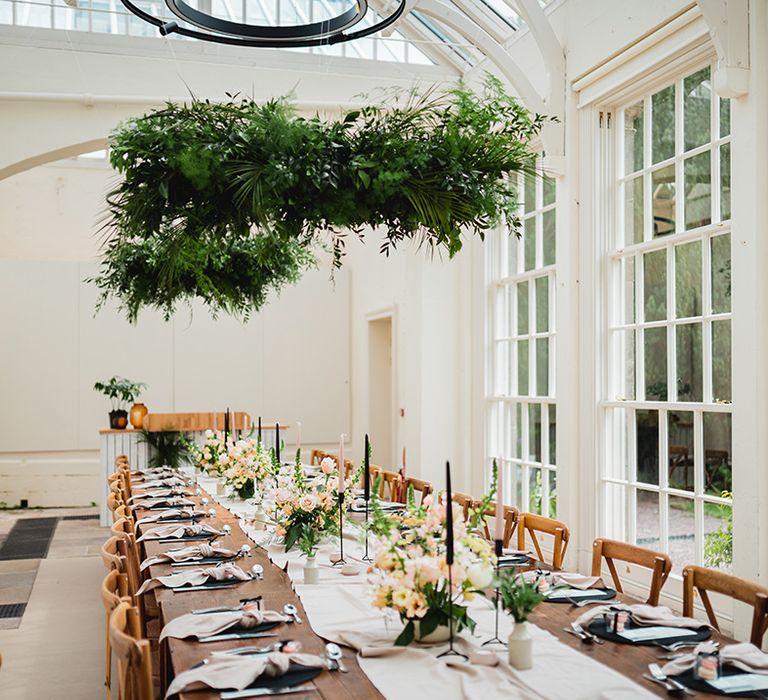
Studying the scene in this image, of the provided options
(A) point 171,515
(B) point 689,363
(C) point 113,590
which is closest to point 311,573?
(C) point 113,590

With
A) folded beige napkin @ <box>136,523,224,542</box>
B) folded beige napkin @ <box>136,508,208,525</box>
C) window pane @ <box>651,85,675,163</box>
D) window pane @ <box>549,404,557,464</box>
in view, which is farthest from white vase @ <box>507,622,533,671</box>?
window pane @ <box>549,404,557,464</box>

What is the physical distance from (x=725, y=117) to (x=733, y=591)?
3009mm

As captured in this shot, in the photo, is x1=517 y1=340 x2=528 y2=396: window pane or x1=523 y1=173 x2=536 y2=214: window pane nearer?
x1=523 y1=173 x2=536 y2=214: window pane

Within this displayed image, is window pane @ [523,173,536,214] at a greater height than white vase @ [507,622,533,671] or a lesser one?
greater

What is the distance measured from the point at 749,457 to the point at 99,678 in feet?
11.6

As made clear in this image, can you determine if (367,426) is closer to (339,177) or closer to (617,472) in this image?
(617,472)

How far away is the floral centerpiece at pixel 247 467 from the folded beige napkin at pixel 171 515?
16.7 inches

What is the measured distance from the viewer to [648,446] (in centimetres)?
584

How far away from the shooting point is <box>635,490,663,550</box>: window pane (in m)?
5.71

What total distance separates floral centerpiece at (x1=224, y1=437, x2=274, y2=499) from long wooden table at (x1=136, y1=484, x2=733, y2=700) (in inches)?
69.7

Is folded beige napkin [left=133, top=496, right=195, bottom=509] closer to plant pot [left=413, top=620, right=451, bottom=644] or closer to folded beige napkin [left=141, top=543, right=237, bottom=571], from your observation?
folded beige napkin [left=141, top=543, right=237, bottom=571]

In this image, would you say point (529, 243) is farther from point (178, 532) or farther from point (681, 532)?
point (178, 532)

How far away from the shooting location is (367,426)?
462 inches

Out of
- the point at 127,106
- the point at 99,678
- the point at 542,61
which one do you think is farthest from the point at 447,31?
the point at 99,678
